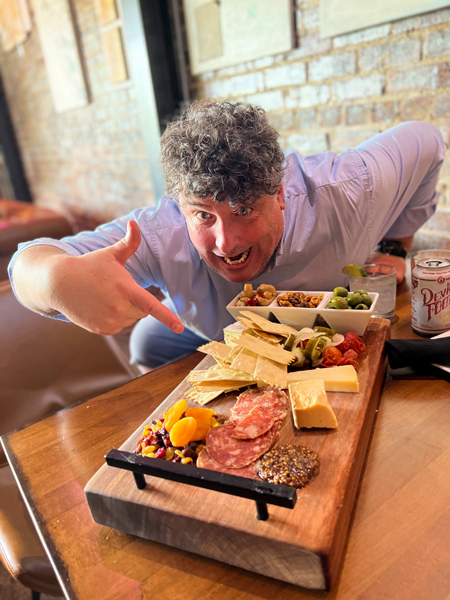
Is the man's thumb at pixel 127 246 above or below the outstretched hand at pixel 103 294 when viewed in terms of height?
above

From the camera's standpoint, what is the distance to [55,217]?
12.4 ft

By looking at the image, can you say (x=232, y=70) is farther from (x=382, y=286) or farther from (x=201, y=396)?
(x=201, y=396)

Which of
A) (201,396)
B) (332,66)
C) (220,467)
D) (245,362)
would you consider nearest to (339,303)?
(245,362)

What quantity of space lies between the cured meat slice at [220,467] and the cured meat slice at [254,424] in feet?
0.17

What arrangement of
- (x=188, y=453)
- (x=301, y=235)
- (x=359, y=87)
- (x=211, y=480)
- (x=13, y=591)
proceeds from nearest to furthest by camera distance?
(x=211, y=480), (x=188, y=453), (x=301, y=235), (x=13, y=591), (x=359, y=87)

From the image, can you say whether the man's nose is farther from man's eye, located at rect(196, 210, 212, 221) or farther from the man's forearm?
the man's forearm

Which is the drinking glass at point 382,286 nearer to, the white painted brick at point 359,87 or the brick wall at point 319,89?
the brick wall at point 319,89

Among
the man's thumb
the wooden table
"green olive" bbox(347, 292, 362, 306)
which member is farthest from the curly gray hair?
the wooden table

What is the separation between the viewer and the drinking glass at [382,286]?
46.1 inches

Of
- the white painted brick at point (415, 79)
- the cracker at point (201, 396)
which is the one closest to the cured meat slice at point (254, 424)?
the cracker at point (201, 396)

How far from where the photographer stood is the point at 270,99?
2354 millimetres

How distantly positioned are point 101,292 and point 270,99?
1886mm

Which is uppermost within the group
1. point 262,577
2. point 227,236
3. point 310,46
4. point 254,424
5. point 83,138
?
point 310,46

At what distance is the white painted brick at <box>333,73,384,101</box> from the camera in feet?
6.05
